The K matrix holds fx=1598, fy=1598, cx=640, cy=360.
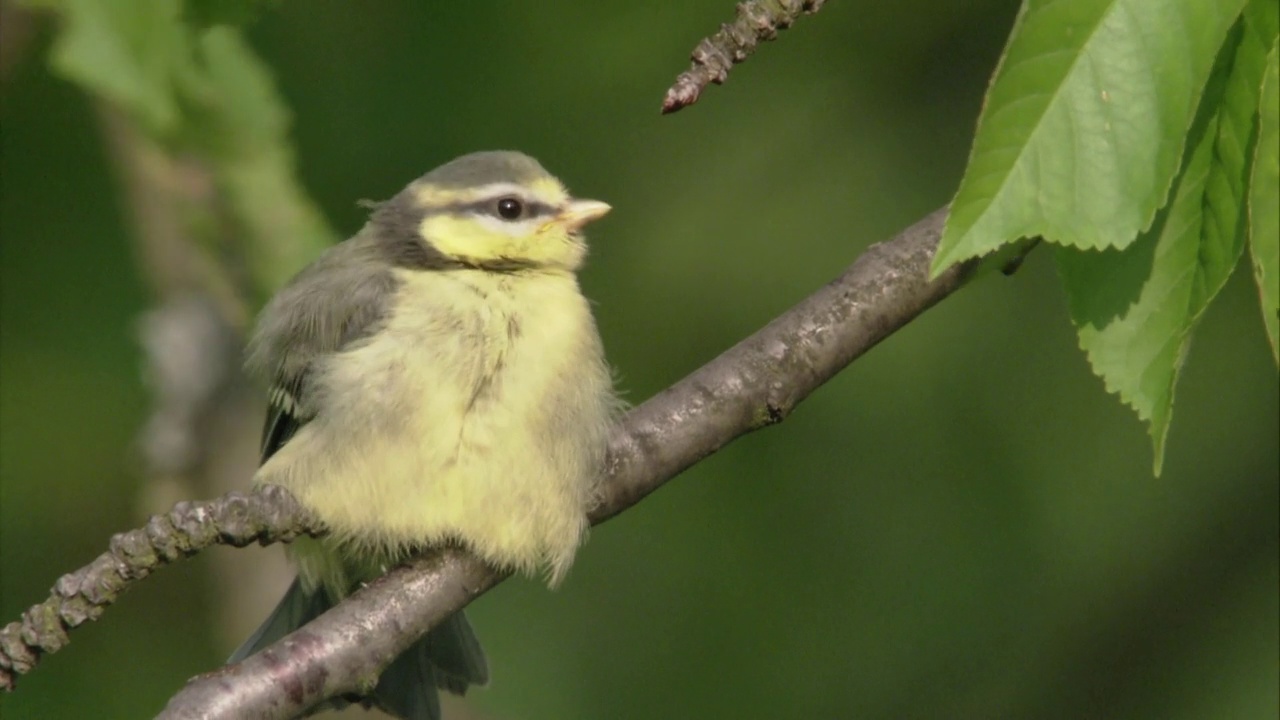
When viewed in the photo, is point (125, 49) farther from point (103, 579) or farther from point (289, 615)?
point (289, 615)

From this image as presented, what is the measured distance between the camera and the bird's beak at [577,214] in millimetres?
4438

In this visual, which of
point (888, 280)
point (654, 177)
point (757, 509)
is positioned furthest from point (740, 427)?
point (654, 177)

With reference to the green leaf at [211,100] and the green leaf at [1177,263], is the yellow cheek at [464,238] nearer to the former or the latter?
the green leaf at [211,100]

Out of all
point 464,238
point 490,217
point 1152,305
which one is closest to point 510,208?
point 490,217

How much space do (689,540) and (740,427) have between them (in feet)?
8.51

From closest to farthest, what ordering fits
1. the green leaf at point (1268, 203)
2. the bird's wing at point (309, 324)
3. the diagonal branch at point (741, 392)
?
1. the green leaf at point (1268, 203)
2. the diagonal branch at point (741, 392)
3. the bird's wing at point (309, 324)

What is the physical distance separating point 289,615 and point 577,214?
137cm

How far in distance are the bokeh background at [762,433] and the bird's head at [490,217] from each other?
187 centimetres

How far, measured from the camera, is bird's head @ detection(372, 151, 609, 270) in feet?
14.0

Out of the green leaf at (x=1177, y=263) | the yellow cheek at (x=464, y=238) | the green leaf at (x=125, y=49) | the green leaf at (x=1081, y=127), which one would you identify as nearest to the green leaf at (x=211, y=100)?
the green leaf at (x=125, y=49)

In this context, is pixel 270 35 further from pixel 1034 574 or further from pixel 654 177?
pixel 1034 574

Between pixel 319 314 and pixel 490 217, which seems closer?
pixel 319 314

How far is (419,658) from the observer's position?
4398 millimetres

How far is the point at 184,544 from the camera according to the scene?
2996mm
